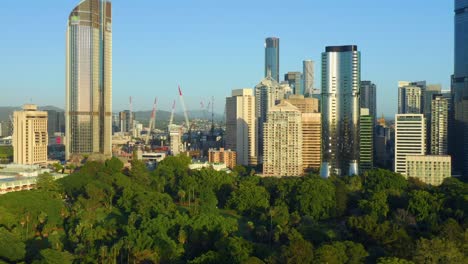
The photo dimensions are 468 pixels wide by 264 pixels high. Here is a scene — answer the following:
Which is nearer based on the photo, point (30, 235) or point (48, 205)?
point (30, 235)

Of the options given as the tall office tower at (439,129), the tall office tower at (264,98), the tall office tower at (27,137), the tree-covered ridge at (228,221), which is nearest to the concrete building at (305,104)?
the tall office tower at (264,98)

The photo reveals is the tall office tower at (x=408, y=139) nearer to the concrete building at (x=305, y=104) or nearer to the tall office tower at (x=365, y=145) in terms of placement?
the tall office tower at (x=365, y=145)

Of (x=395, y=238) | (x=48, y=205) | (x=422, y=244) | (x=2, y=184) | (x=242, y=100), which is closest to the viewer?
(x=422, y=244)

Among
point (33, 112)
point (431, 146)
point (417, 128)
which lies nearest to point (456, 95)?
point (431, 146)

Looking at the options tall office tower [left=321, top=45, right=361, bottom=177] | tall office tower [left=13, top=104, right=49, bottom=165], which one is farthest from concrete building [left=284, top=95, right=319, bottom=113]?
tall office tower [left=13, top=104, right=49, bottom=165]

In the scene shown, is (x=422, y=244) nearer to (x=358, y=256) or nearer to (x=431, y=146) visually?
(x=358, y=256)

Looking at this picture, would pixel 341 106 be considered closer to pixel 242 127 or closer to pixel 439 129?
pixel 439 129

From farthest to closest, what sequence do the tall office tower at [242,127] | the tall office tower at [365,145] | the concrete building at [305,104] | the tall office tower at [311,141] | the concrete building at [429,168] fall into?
1. the concrete building at [305,104]
2. the tall office tower at [242,127]
3. the tall office tower at [365,145]
4. the tall office tower at [311,141]
5. the concrete building at [429,168]
